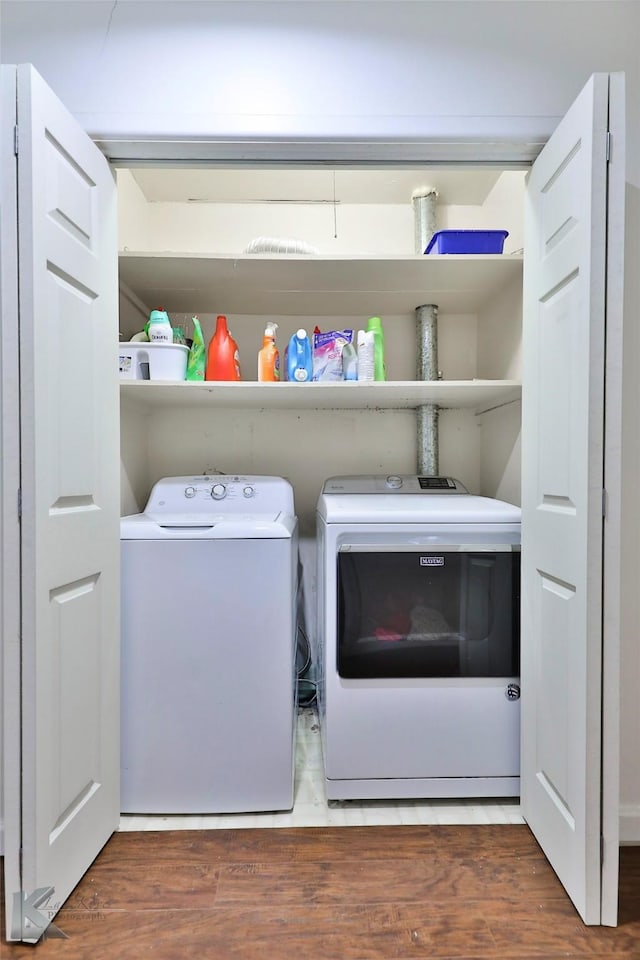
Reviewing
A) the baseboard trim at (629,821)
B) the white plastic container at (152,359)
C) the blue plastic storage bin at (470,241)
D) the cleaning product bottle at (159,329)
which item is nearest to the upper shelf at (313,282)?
the blue plastic storage bin at (470,241)

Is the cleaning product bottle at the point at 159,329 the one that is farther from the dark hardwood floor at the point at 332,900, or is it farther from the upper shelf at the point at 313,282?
the dark hardwood floor at the point at 332,900

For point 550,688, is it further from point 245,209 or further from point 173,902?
point 245,209

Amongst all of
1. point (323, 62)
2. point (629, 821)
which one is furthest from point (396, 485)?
point (323, 62)

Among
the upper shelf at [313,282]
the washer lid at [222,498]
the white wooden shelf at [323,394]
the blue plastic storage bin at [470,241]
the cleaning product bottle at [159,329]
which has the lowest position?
the washer lid at [222,498]

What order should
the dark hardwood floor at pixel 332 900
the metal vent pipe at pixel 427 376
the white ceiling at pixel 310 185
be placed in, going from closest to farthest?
the dark hardwood floor at pixel 332 900, the white ceiling at pixel 310 185, the metal vent pipe at pixel 427 376

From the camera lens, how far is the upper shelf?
→ 1.77 meters

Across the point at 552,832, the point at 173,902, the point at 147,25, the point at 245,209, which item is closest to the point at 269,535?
the point at 173,902

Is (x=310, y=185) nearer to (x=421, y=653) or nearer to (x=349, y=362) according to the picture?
(x=349, y=362)

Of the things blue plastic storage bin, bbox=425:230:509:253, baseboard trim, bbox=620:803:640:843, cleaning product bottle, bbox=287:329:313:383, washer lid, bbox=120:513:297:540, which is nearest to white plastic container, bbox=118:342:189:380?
cleaning product bottle, bbox=287:329:313:383

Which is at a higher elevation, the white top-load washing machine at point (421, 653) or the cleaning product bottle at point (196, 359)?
the cleaning product bottle at point (196, 359)

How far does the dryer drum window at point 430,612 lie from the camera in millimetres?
1579

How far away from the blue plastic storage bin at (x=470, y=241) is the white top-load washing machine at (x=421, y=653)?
38.3 inches

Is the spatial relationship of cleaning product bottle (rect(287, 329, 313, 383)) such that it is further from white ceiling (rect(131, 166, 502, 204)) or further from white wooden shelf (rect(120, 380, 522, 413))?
white ceiling (rect(131, 166, 502, 204))

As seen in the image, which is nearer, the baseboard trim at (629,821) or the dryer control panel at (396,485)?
the baseboard trim at (629,821)
